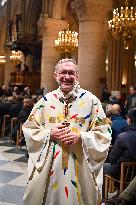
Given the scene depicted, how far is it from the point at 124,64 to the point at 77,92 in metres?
17.9

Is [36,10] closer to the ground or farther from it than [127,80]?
farther from it

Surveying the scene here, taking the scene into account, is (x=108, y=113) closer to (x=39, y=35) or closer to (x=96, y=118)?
(x=96, y=118)

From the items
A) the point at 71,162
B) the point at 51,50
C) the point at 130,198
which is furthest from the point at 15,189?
the point at 51,50

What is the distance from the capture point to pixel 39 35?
68.6ft

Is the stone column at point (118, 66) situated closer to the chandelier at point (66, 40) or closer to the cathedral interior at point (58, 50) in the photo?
the cathedral interior at point (58, 50)

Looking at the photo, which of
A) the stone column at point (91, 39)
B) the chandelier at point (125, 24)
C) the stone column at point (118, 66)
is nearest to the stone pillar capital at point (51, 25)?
the stone column at point (118, 66)

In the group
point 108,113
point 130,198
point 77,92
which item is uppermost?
point 77,92

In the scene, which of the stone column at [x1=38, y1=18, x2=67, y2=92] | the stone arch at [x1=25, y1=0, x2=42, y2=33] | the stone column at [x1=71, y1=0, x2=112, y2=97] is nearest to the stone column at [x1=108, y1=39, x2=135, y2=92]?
the stone column at [x1=38, y1=18, x2=67, y2=92]

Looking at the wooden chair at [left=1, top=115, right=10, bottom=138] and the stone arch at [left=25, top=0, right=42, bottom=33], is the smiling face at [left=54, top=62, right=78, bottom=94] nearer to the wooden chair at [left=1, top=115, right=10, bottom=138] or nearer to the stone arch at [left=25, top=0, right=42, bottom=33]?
the wooden chair at [left=1, top=115, right=10, bottom=138]

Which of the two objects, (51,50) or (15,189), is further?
(51,50)

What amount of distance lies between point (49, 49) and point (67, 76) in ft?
46.6

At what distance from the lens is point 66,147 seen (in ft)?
9.22

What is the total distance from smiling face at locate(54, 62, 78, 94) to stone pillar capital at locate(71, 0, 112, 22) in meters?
9.63

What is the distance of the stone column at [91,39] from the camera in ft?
39.9
